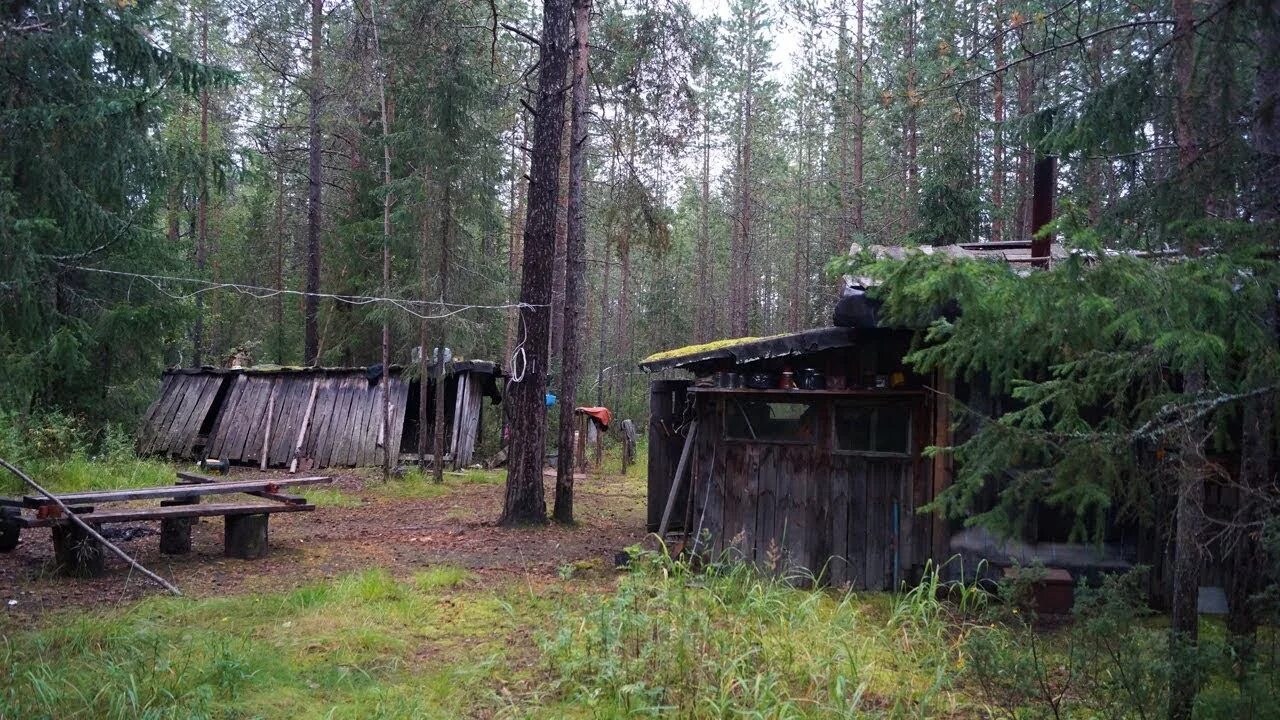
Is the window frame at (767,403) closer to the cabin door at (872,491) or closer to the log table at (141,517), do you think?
the cabin door at (872,491)

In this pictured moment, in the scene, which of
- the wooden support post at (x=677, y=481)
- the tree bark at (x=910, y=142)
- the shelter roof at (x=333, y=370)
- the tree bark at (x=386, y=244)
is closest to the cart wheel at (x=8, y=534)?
the wooden support post at (x=677, y=481)

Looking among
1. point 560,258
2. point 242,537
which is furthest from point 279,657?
point 560,258

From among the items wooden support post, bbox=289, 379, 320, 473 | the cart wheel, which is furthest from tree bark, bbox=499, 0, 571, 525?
wooden support post, bbox=289, 379, 320, 473

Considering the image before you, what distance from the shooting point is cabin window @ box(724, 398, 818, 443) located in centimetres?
800

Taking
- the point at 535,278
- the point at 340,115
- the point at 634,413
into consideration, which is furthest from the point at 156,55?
the point at 634,413

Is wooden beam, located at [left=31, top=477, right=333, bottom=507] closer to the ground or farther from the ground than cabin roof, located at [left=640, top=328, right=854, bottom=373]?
closer to the ground

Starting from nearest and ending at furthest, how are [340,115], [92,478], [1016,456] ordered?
[1016,456] → [92,478] → [340,115]

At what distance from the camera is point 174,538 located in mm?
8305

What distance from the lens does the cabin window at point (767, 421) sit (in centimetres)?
800

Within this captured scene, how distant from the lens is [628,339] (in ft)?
115

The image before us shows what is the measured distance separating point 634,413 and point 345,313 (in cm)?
843

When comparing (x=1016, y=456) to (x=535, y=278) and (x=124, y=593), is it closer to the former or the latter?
(x=124, y=593)

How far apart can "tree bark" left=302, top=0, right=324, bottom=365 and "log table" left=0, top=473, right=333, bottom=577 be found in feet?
34.9

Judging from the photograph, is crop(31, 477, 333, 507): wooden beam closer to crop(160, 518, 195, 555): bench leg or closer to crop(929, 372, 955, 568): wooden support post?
crop(160, 518, 195, 555): bench leg
